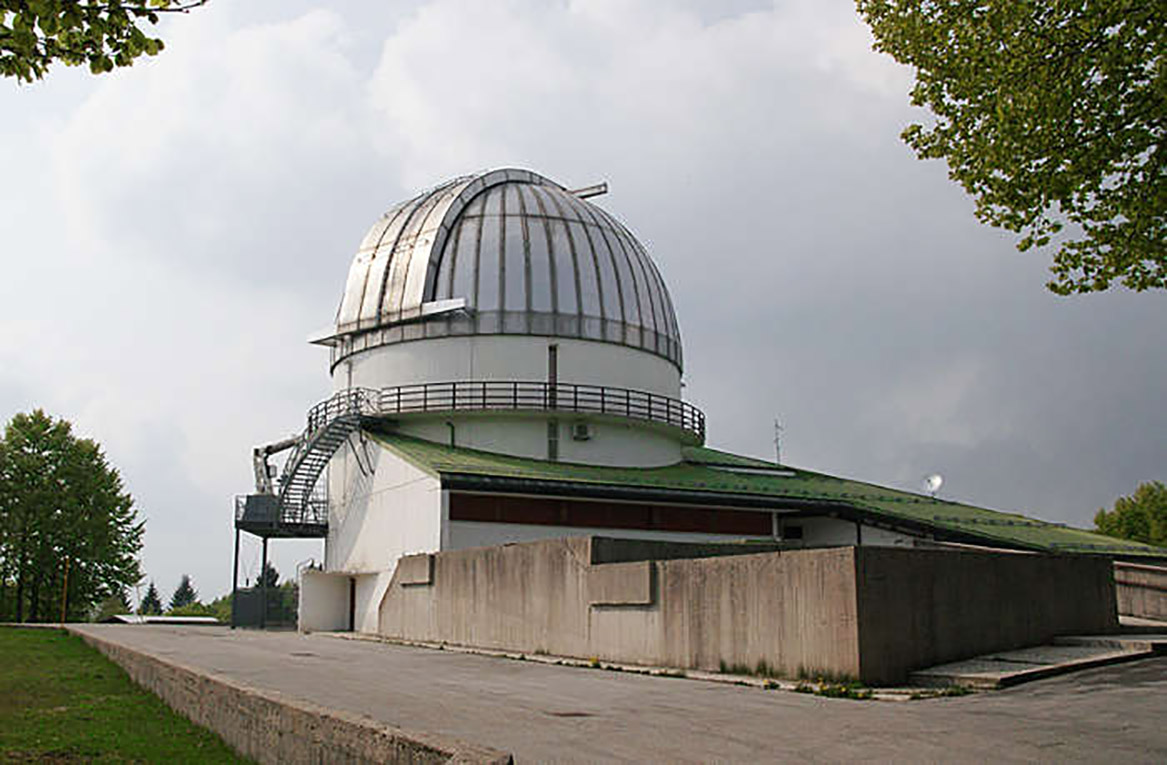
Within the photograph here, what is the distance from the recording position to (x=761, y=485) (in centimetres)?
3669

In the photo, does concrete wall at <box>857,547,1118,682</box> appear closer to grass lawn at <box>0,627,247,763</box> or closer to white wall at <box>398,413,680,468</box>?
grass lawn at <box>0,627,247,763</box>

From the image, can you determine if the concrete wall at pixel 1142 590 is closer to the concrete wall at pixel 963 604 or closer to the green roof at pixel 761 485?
the concrete wall at pixel 963 604

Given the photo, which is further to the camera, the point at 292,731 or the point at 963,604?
the point at 963,604

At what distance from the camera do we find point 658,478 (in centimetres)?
3503

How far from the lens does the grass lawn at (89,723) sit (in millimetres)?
9461

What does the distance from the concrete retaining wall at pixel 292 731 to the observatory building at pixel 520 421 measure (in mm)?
19191

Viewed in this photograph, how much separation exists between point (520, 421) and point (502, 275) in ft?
16.8

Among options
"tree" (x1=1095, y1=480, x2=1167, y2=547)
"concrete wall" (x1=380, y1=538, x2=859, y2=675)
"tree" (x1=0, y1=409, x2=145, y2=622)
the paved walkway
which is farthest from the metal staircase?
"tree" (x1=1095, y1=480, x2=1167, y2=547)

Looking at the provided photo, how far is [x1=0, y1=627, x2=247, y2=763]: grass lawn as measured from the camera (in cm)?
946

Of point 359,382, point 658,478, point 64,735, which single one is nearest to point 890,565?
point 64,735

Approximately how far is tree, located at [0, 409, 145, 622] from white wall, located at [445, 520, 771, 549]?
2705 centimetres

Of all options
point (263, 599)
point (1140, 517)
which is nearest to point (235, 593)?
point (263, 599)

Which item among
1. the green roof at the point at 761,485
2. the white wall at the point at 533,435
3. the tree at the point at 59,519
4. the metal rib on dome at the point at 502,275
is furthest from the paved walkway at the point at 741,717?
the tree at the point at 59,519

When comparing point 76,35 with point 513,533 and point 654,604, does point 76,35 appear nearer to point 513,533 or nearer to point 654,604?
point 654,604
